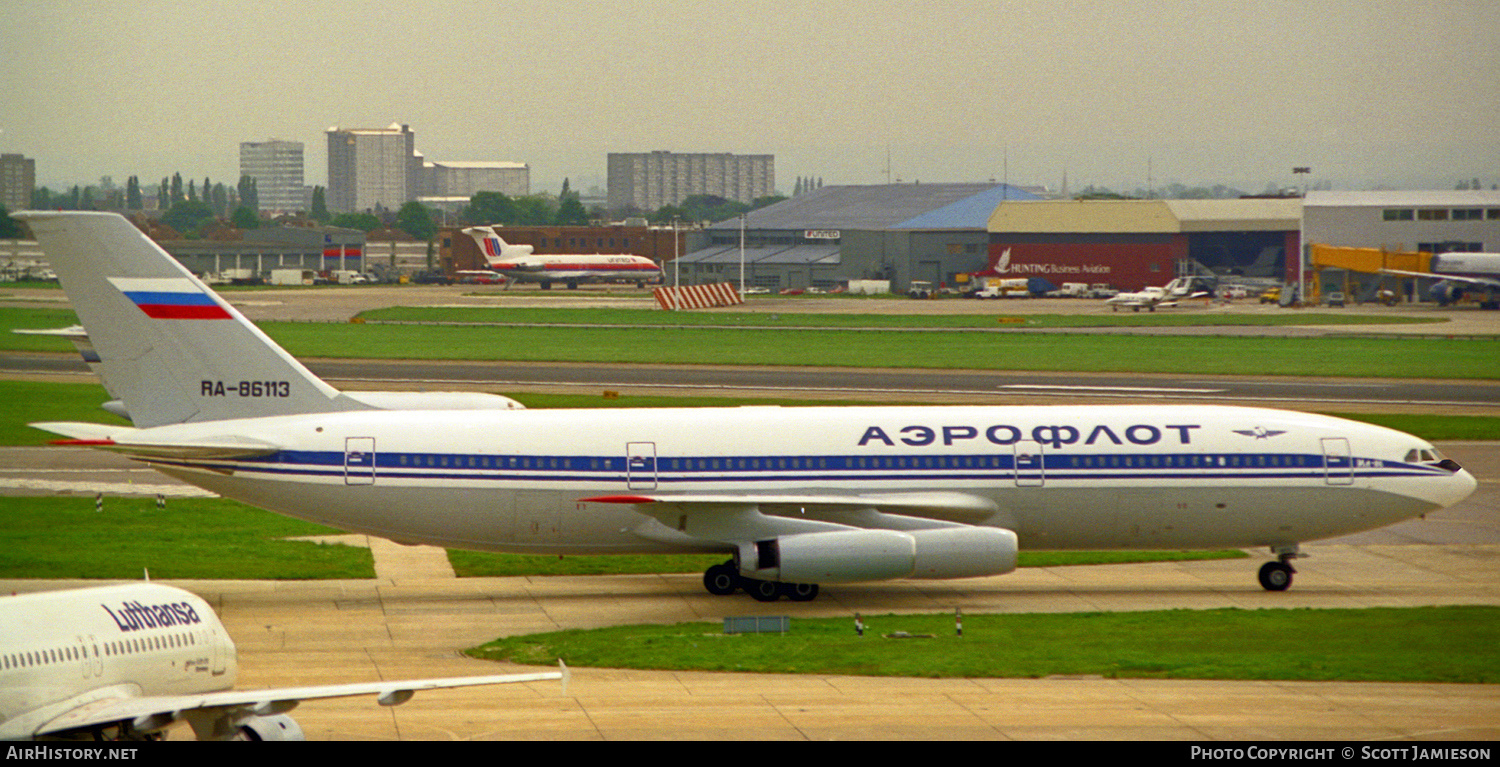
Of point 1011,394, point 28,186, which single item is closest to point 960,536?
point 28,186

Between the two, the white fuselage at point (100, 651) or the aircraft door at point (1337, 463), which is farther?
the aircraft door at point (1337, 463)

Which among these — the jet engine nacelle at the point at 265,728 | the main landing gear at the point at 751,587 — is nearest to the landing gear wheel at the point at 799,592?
the main landing gear at the point at 751,587

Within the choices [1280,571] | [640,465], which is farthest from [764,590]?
[1280,571]

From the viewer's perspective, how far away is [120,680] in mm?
20125

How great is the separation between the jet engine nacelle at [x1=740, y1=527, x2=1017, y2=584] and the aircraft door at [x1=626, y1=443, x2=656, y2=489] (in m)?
2.96

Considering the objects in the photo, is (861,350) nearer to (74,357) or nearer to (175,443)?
(74,357)

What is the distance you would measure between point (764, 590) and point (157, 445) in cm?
1399

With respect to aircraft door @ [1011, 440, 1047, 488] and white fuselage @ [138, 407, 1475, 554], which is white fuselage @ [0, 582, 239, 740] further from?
aircraft door @ [1011, 440, 1047, 488]

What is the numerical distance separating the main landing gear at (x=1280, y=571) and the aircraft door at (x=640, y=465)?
14928 millimetres

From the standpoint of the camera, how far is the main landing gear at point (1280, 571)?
38.4 m

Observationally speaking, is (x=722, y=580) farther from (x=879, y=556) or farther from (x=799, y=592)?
(x=879, y=556)

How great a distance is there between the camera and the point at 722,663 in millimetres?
30234

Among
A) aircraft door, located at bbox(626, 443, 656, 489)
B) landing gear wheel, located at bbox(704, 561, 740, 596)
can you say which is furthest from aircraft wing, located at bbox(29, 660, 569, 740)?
landing gear wheel, located at bbox(704, 561, 740, 596)

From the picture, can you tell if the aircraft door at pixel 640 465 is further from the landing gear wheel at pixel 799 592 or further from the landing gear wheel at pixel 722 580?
the landing gear wheel at pixel 799 592
